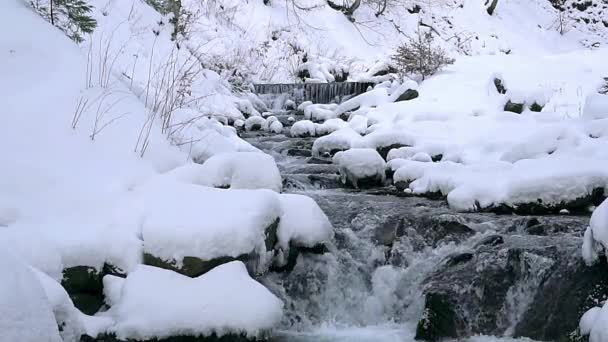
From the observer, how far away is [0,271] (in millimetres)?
1673

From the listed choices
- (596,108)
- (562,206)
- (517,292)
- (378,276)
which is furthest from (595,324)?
(596,108)

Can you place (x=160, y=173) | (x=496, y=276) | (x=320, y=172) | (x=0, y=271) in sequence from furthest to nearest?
(x=320, y=172), (x=160, y=173), (x=496, y=276), (x=0, y=271)

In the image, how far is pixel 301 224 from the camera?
3734 millimetres

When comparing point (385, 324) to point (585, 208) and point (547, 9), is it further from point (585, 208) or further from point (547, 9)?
point (547, 9)

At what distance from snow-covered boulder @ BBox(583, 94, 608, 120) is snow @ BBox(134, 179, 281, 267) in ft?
14.5

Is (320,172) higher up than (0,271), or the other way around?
(0,271)

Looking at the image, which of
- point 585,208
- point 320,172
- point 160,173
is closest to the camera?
point 160,173

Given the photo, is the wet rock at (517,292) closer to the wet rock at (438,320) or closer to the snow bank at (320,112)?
the wet rock at (438,320)

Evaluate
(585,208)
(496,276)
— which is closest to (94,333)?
(496,276)

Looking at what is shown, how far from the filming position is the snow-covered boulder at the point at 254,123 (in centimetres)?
962

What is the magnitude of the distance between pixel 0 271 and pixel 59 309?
0.71m

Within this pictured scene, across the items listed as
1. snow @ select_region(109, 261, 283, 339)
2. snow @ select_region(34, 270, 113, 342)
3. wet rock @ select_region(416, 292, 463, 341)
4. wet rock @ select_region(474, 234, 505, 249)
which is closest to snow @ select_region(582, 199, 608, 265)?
wet rock @ select_region(474, 234, 505, 249)

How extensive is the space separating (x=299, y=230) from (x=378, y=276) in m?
0.66

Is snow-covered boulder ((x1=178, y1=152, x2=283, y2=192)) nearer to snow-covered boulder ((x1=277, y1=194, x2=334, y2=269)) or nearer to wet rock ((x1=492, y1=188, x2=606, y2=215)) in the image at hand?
snow-covered boulder ((x1=277, y1=194, x2=334, y2=269))
